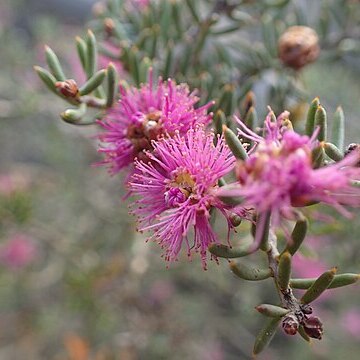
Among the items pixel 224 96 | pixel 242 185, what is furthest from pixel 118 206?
pixel 242 185

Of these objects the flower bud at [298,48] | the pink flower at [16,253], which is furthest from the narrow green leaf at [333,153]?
the pink flower at [16,253]

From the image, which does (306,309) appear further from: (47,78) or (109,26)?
(109,26)

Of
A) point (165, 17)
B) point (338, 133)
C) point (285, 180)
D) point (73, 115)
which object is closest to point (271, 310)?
point (285, 180)

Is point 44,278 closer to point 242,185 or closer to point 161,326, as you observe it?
point 161,326

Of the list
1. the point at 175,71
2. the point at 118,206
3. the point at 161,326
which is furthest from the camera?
the point at 118,206

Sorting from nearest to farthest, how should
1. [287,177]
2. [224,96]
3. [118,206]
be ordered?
[287,177], [224,96], [118,206]

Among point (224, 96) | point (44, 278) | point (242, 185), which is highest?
point (242, 185)
